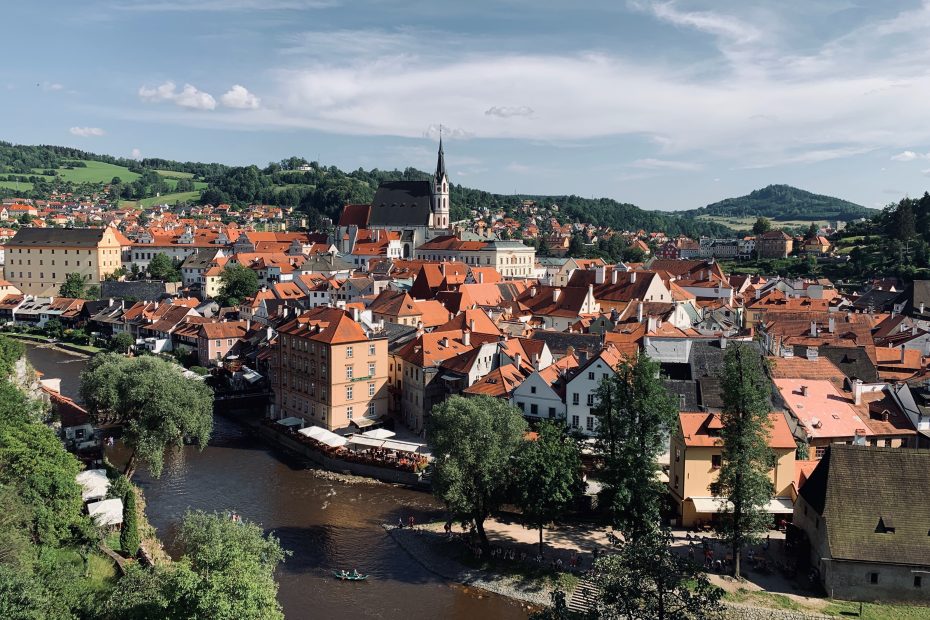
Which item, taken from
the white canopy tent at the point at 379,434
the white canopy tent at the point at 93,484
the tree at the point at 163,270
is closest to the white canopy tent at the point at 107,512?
the white canopy tent at the point at 93,484

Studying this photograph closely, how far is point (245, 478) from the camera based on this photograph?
36000 millimetres

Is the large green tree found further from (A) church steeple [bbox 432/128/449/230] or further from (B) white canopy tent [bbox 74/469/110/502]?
(A) church steeple [bbox 432/128/449/230]

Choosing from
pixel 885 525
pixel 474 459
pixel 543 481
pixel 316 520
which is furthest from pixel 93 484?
pixel 885 525

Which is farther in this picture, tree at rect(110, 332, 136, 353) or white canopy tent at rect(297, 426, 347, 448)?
tree at rect(110, 332, 136, 353)

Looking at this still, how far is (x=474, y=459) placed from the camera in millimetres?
26375

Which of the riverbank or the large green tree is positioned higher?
the large green tree

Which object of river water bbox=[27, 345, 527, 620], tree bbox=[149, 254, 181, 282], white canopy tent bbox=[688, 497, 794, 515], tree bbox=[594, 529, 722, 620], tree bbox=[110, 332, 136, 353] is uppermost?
tree bbox=[149, 254, 181, 282]

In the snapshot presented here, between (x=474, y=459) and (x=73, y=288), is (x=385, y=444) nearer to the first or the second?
(x=474, y=459)

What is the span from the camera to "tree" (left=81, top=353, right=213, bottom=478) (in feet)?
105

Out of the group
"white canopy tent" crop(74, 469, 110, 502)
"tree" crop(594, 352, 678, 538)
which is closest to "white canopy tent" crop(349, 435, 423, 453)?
"white canopy tent" crop(74, 469, 110, 502)

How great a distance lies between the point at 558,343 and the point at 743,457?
73.3ft

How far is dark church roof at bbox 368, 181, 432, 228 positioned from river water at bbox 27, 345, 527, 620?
7605 cm

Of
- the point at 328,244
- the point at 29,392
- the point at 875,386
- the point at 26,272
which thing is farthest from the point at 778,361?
the point at 26,272

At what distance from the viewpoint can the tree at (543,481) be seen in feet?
84.5
